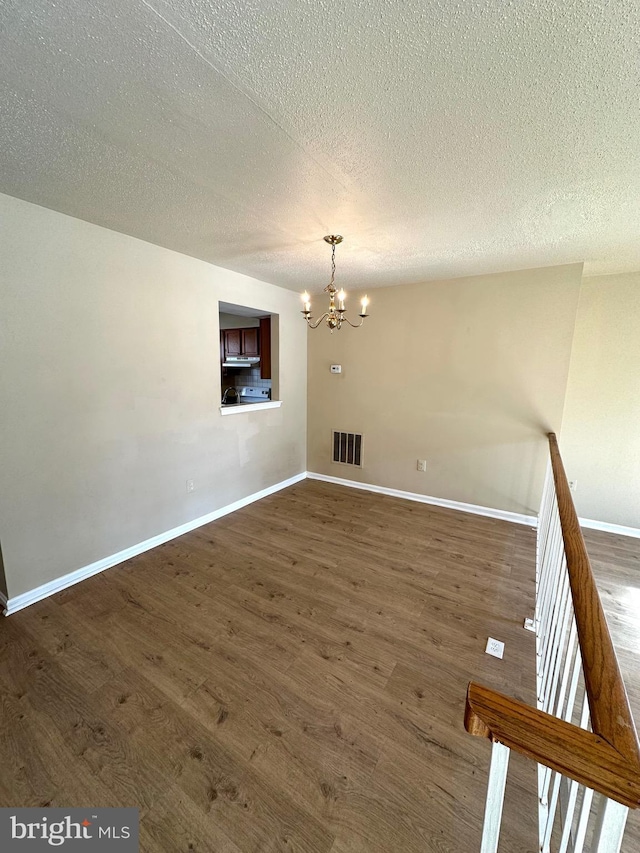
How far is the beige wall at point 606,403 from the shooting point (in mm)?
3189

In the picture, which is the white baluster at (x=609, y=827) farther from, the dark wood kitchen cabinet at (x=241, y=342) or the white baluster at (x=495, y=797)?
the dark wood kitchen cabinet at (x=241, y=342)

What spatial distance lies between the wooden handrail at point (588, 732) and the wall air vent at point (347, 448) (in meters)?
3.59

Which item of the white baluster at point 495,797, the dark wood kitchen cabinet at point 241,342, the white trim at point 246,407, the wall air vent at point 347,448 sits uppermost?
the dark wood kitchen cabinet at point 241,342

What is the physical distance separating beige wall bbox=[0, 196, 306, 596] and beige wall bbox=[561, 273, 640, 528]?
3449 mm

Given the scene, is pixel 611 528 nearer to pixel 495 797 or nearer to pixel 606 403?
pixel 606 403

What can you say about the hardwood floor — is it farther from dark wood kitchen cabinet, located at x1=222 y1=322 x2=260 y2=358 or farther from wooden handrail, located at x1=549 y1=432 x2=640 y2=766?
dark wood kitchen cabinet, located at x1=222 y1=322 x2=260 y2=358

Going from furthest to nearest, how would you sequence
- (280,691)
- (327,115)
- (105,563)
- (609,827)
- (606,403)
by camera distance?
(606,403)
(105,563)
(280,691)
(327,115)
(609,827)

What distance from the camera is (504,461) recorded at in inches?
136

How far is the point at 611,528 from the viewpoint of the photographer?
3.39 m

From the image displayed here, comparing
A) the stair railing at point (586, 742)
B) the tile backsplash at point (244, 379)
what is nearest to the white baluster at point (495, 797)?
the stair railing at point (586, 742)

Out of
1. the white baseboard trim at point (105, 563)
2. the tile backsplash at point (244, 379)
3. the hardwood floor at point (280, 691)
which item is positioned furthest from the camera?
the tile backsplash at point (244, 379)

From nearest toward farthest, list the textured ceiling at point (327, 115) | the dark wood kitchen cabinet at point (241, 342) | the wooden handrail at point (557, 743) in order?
the wooden handrail at point (557, 743) → the textured ceiling at point (327, 115) → the dark wood kitchen cabinet at point (241, 342)

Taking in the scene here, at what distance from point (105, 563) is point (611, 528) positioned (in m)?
4.61

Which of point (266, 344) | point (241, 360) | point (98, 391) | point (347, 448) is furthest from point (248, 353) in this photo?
point (98, 391)
